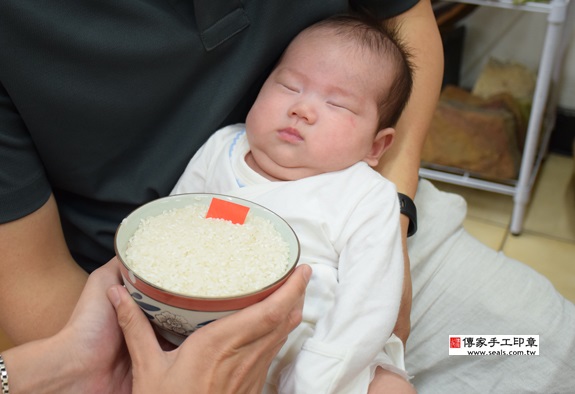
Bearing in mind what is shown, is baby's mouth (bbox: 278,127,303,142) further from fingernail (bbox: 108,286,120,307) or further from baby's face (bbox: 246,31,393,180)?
fingernail (bbox: 108,286,120,307)

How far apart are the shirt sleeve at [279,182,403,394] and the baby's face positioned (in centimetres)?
12

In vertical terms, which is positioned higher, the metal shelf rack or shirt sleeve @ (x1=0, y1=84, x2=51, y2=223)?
shirt sleeve @ (x1=0, y1=84, x2=51, y2=223)

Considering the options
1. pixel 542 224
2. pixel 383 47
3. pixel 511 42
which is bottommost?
pixel 542 224

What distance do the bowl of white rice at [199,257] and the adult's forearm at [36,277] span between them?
0.21m

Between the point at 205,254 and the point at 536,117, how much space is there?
163cm

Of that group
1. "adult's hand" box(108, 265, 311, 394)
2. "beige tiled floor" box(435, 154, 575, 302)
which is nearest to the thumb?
"adult's hand" box(108, 265, 311, 394)

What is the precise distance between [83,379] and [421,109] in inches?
31.8

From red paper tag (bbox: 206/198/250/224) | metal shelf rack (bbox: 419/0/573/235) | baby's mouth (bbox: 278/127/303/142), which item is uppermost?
red paper tag (bbox: 206/198/250/224)

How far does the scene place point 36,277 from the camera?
100cm

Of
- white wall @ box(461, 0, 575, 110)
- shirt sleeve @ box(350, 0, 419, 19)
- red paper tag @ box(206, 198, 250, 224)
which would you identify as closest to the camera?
red paper tag @ box(206, 198, 250, 224)

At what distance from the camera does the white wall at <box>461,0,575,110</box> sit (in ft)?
8.35

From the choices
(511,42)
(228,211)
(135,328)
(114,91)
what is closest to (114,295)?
(135,328)

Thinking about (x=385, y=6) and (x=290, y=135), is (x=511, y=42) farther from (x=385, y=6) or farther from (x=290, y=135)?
(x=290, y=135)

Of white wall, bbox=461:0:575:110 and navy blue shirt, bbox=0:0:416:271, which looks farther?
white wall, bbox=461:0:575:110
